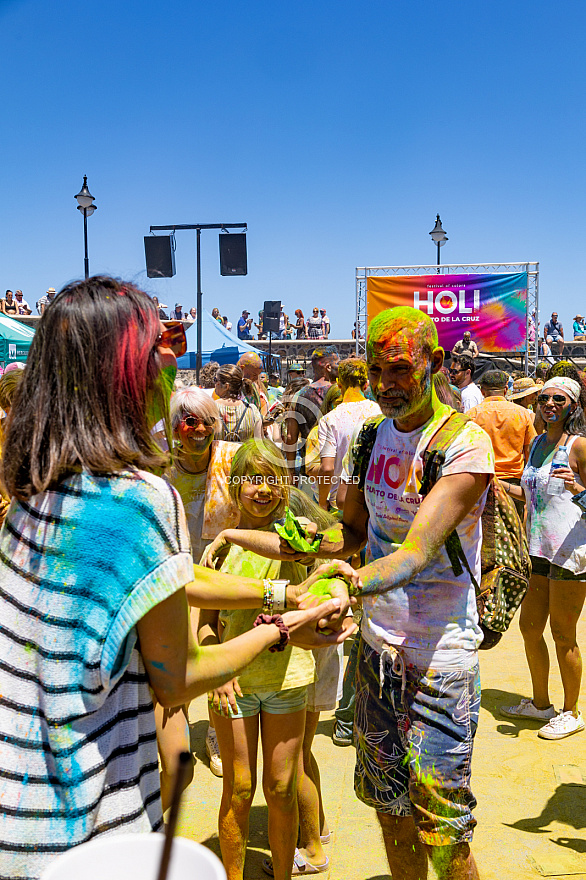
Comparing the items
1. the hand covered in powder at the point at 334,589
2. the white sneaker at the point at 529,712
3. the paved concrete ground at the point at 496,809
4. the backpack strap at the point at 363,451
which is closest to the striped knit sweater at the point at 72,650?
the hand covered in powder at the point at 334,589

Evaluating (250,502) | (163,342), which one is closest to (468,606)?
(250,502)

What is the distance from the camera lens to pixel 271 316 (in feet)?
60.4

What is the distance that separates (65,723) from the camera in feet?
4.29

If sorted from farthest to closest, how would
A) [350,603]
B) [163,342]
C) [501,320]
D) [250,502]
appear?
[501,320], [250,502], [350,603], [163,342]

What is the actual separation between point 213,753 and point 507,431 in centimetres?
339

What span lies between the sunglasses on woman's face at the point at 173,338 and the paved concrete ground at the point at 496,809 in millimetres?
2406

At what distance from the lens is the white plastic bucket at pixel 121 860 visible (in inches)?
42.4

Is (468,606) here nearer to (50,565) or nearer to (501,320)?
(50,565)

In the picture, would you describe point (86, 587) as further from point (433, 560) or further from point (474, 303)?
point (474, 303)

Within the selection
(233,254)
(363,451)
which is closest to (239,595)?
(363,451)

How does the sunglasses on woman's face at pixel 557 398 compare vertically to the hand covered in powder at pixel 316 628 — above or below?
above

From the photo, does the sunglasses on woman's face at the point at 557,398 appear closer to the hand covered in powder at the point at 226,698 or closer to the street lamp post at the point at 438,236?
the hand covered in powder at the point at 226,698

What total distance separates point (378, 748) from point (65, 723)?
1.51 meters

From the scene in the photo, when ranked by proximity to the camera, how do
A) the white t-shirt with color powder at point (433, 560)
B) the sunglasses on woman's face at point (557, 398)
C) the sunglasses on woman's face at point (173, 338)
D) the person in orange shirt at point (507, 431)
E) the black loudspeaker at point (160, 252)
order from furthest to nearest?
the black loudspeaker at point (160, 252), the person in orange shirt at point (507, 431), the sunglasses on woman's face at point (557, 398), the white t-shirt with color powder at point (433, 560), the sunglasses on woman's face at point (173, 338)
